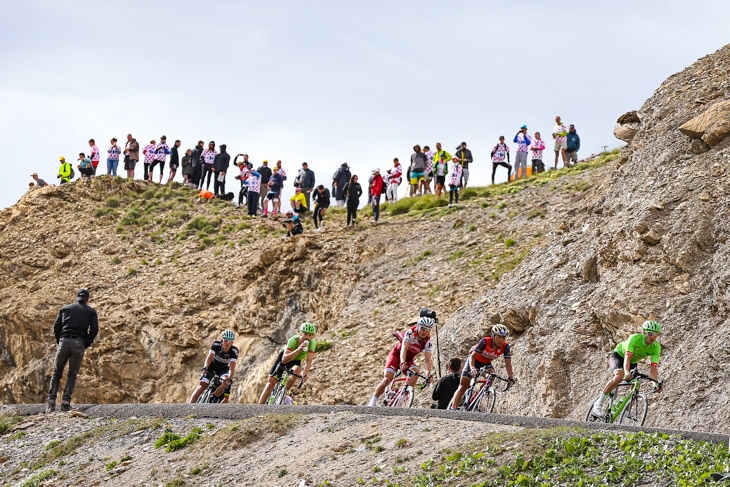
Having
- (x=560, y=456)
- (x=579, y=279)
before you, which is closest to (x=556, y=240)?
(x=579, y=279)

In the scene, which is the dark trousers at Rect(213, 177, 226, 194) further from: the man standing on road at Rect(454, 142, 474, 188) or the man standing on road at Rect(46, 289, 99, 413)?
the man standing on road at Rect(46, 289, 99, 413)

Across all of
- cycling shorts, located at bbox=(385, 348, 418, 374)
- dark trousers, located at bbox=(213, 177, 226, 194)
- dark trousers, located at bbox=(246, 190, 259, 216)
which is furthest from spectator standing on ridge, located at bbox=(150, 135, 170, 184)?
cycling shorts, located at bbox=(385, 348, 418, 374)

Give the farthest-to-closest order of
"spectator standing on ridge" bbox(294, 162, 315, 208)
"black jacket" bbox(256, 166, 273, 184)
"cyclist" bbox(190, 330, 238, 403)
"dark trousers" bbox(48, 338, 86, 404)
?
"spectator standing on ridge" bbox(294, 162, 315, 208), "black jacket" bbox(256, 166, 273, 184), "cyclist" bbox(190, 330, 238, 403), "dark trousers" bbox(48, 338, 86, 404)

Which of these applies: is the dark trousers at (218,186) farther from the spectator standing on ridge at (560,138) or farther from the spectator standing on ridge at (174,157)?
the spectator standing on ridge at (560,138)

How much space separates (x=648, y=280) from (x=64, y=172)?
32597 mm

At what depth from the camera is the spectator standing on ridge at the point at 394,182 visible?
122 feet

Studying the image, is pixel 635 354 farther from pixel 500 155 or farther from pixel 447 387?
pixel 500 155

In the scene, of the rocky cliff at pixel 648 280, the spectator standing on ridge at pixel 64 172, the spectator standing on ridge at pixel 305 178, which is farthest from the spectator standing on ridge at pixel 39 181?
the rocky cliff at pixel 648 280

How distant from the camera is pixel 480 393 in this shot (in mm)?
15016

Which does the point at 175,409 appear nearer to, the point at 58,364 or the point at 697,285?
the point at 58,364

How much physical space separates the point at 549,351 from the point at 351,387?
6.15 metres

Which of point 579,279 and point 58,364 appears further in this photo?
point 579,279

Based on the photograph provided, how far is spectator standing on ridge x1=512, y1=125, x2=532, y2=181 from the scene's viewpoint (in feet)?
120

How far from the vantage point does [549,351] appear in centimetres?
1977
